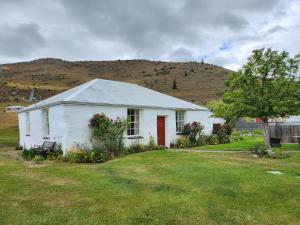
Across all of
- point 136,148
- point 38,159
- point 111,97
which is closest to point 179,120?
point 136,148

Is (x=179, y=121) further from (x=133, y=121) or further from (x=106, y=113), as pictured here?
(x=106, y=113)

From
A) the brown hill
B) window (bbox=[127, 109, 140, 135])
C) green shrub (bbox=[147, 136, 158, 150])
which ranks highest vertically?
the brown hill

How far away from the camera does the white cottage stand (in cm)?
1448

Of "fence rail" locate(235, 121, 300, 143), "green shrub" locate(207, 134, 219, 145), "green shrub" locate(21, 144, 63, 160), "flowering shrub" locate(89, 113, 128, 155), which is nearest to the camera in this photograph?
"green shrub" locate(21, 144, 63, 160)

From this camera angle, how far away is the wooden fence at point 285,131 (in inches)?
873

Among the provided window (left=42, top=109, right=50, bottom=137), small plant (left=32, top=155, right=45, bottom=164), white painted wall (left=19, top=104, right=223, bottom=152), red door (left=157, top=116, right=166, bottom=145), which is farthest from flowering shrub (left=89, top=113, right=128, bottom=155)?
red door (left=157, top=116, right=166, bottom=145)

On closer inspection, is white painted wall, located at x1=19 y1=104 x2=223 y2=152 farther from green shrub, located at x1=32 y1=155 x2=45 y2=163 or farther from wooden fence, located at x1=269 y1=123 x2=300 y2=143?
wooden fence, located at x1=269 y1=123 x2=300 y2=143

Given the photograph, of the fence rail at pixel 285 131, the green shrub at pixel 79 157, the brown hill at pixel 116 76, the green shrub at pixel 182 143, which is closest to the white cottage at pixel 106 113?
the green shrub at pixel 182 143

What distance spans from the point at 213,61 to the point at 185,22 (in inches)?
2800

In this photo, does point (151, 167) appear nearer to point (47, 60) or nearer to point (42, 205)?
point (42, 205)

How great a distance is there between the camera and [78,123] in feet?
47.9

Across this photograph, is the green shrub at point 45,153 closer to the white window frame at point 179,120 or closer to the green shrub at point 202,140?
the white window frame at point 179,120

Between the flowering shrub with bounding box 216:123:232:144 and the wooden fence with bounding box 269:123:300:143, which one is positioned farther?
the flowering shrub with bounding box 216:123:232:144

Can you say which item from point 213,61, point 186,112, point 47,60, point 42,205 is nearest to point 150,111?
point 186,112
